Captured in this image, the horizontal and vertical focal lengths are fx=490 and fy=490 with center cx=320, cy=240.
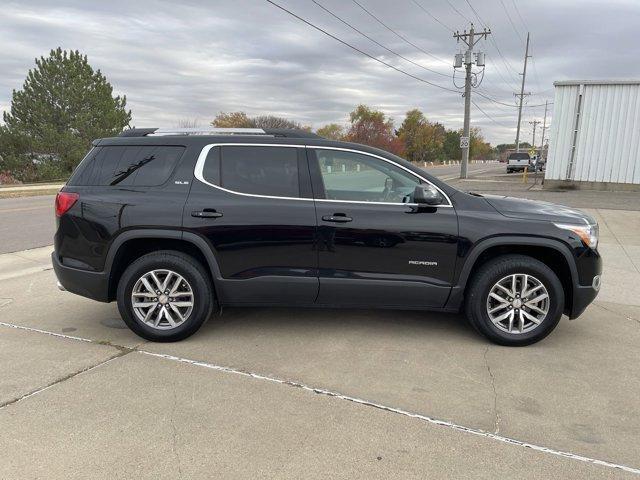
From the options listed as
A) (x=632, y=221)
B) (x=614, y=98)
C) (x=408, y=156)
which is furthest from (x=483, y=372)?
(x=408, y=156)

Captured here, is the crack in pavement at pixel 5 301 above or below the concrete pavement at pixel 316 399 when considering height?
below

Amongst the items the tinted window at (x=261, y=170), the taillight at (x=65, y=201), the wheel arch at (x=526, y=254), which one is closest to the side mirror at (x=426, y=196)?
the wheel arch at (x=526, y=254)

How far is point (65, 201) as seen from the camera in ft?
14.2

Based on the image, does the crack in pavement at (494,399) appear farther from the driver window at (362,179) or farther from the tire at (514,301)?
the driver window at (362,179)

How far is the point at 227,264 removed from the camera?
166 inches

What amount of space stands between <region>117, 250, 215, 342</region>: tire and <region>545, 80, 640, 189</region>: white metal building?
19236mm

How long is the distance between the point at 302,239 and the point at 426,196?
1.10m

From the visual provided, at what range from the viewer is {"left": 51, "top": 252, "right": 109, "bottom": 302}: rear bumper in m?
4.30

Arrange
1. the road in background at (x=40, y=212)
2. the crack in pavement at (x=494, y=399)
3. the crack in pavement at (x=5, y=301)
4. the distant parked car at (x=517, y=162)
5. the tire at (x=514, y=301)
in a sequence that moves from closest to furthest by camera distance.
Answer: the crack in pavement at (x=494, y=399) < the tire at (x=514, y=301) < the crack in pavement at (x=5, y=301) < the road in background at (x=40, y=212) < the distant parked car at (x=517, y=162)

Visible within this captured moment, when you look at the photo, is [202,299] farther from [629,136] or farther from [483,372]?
[629,136]

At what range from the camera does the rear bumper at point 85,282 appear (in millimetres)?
4301

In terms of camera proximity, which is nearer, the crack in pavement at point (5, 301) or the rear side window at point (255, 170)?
the rear side window at point (255, 170)

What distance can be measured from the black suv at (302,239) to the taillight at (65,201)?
0.04 ft

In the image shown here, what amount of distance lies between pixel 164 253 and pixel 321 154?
5.33 ft
